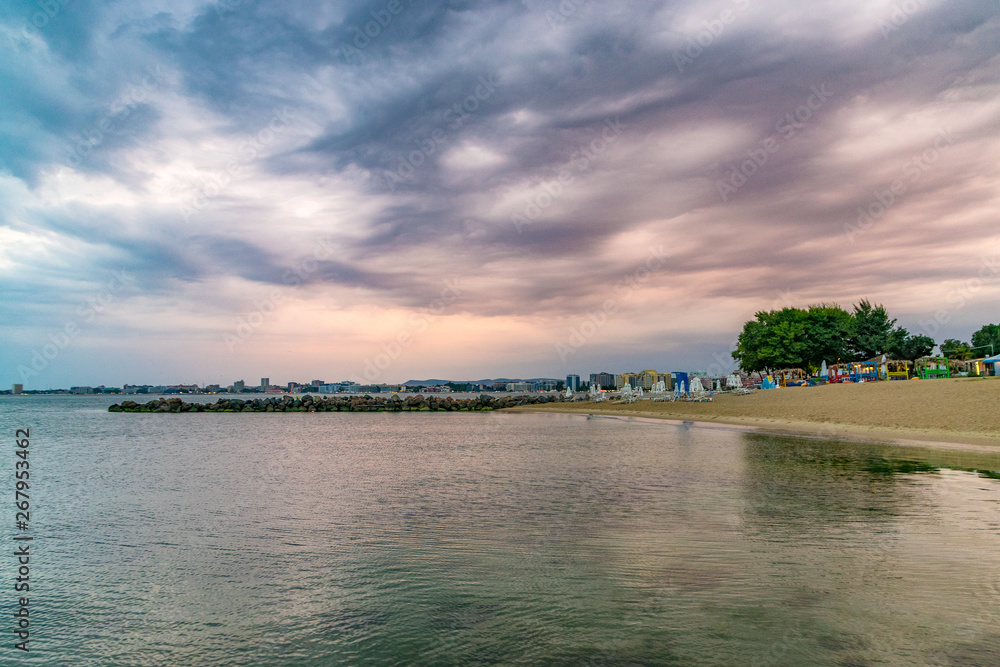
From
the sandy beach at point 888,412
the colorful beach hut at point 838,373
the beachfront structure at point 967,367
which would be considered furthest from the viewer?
the colorful beach hut at point 838,373

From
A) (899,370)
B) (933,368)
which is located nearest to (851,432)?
(933,368)

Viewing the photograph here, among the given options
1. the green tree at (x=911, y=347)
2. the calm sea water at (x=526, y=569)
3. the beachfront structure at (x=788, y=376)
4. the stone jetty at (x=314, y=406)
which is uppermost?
the green tree at (x=911, y=347)

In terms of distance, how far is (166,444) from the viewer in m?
44.4

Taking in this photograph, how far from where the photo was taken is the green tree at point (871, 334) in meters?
86.9

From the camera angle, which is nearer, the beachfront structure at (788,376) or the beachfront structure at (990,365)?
the beachfront structure at (990,365)

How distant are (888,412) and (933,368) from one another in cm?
3109

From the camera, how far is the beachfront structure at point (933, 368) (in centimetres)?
6200

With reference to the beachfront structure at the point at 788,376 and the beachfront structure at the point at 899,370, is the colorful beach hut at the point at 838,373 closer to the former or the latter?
the beachfront structure at the point at 899,370

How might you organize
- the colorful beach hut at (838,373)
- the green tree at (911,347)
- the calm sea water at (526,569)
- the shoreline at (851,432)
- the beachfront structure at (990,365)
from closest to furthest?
the calm sea water at (526,569), the shoreline at (851,432), the beachfront structure at (990,365), the colorful beach hut at (838,373), the green tree at (911,347)

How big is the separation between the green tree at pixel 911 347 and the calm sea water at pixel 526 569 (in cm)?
7767

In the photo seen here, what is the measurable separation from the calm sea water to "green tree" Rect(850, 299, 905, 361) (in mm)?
77171

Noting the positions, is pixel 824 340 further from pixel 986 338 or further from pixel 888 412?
pixel 986 338

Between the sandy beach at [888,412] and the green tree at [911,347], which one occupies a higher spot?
the green tree at [911,347]

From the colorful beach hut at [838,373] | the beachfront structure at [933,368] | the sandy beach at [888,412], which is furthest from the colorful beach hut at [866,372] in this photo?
the sandy beach at [888,412]
